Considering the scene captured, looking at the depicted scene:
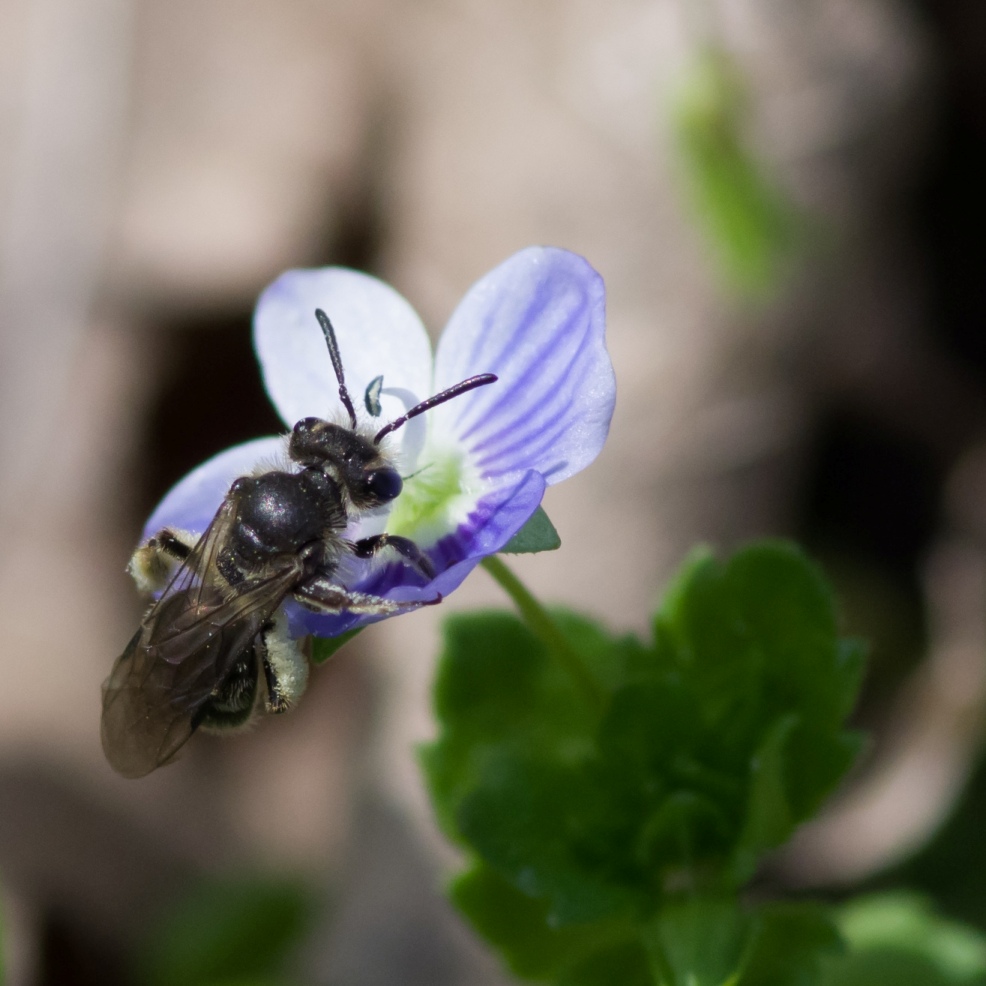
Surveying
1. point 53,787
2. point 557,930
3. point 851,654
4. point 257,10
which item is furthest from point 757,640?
point 257,10

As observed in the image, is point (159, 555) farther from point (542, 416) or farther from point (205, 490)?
point (542, 416)

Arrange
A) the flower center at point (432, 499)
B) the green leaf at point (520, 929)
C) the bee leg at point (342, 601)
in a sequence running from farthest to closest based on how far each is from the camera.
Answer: the green leaf at point (520, 929) → the flower center at point (432, 499) → the bee leg at point (342, 601)

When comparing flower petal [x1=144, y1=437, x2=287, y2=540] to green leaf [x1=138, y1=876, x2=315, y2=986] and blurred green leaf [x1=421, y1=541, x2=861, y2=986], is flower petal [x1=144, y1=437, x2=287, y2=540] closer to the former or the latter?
blurred green leaf [x1=421, y1=541, x2=861, y2=986]

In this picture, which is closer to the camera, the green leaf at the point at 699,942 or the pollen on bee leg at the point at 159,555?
the green leaf at the point at 699,942

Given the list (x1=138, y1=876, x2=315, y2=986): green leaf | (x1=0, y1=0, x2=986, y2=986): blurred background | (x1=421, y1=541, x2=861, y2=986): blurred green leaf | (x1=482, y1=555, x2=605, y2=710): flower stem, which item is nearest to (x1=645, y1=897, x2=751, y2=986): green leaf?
(x1=421, y1=541, x2=861, y2=986): blurred green leaf

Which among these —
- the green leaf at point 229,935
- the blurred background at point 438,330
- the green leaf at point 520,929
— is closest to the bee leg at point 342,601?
the green leaf at point 520,929

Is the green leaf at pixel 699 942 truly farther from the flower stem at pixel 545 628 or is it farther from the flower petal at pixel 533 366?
the flower petal at pixel 533 366

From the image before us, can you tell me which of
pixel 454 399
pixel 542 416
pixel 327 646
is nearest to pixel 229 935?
pixel 327 646

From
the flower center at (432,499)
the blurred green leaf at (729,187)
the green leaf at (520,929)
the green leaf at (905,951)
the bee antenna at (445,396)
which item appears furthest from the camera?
the blurred green leaf at (729,187)
